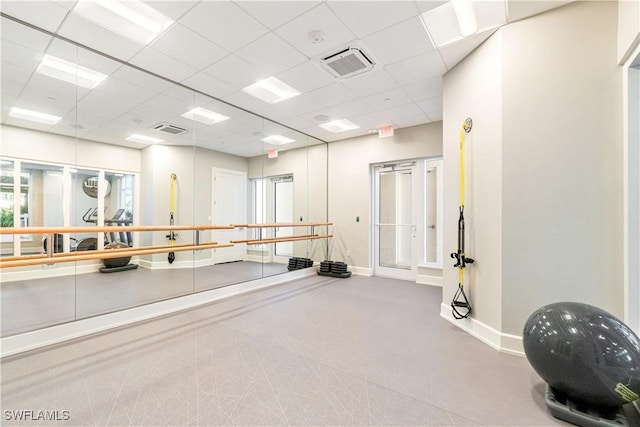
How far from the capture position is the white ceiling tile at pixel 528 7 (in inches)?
91.1

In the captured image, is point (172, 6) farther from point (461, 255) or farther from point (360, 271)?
point (360, 271)

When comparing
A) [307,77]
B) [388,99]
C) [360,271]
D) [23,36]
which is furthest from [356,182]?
[23,36]

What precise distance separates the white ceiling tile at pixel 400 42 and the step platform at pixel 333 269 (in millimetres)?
4065

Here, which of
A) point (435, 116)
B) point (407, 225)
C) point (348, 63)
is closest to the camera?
point (348, 63)

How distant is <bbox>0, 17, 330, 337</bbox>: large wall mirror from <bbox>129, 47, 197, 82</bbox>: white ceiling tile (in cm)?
15

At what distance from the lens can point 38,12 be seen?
2.36 meters

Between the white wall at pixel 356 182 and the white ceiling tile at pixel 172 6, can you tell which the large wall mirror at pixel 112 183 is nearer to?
the white ceiling tile at pixel 172 6

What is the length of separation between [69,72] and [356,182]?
16.2 feet

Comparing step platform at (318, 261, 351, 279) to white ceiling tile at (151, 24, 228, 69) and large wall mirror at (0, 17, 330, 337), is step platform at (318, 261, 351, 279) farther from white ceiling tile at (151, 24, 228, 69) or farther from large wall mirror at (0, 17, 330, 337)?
white ceiling tile at (151, 24, 228, 69)

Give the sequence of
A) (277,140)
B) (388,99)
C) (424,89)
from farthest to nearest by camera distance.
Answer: (277,140), (388,99), (424,89)

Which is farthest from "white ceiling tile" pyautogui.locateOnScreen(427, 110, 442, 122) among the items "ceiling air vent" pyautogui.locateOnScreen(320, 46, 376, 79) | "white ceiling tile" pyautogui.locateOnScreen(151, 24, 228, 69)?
"white ceiling tile" pyautogui.locateOnScreen(151, 24, 228, 69)

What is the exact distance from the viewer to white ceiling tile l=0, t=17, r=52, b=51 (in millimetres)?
2438

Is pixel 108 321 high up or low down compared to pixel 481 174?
down

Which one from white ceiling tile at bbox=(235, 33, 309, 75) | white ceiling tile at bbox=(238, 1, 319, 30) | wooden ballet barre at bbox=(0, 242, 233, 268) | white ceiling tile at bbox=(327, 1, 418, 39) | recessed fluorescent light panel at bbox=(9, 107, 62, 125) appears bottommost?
wooden ballet barre at bbox=(0, 242, 233, 268)
